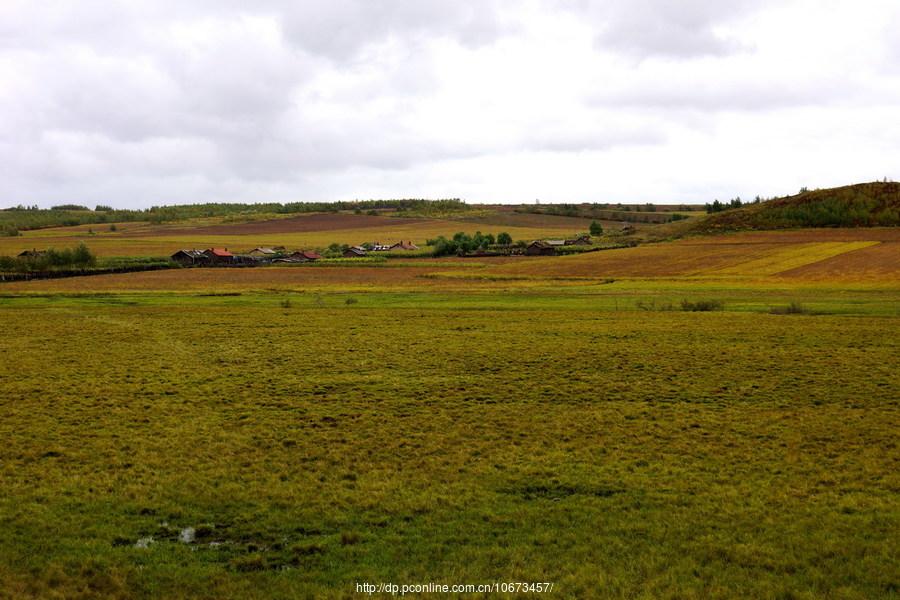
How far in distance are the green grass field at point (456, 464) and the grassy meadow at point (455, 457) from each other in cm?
8

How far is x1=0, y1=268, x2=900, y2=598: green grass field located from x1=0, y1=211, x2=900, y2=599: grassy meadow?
8 cm

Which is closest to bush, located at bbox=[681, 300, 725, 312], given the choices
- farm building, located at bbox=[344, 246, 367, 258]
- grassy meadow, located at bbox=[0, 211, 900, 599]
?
grassy meadow, located at bbox=[0, 211, 900, 599]

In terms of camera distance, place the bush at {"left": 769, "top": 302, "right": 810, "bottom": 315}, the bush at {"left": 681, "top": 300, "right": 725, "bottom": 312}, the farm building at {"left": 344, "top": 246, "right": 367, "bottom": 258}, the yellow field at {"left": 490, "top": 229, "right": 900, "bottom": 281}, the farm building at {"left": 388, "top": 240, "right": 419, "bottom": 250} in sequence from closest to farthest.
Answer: the bush at {"left": 769, "top": 302, "right": 810, "bottom": 315}, the bush at {"left": 681, "top": 300, "right": 725, "bottom": 312}, the yellow field at {"left": 490, "top": 229, "right": 900, "bottom": 281}, the farm building at {"left": 344, "top": 246, "right": 367, "bottom": 258}, the farm building at {"left": 388, "top": 240, "right": 419, "bottom": 250}

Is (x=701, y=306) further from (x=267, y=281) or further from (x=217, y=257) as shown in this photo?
(x=217, y=257)

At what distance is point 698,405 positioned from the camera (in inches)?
1040

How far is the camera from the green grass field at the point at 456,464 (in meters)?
14.2

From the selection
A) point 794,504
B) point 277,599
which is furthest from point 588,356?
point 277,599

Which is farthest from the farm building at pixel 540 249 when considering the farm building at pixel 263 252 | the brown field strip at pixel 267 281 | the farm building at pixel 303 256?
the farm building at pixel 263 252

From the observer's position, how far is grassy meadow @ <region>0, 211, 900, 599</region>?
14255 millimetres

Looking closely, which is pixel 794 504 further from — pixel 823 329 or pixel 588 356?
pixel 823 329

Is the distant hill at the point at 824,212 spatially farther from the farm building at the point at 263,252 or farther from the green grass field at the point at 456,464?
the green grass field at the point at 456,464

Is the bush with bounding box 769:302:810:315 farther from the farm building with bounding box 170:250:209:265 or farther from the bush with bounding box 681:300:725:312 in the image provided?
the farm building with bounding box 170:250:209:265

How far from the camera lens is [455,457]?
20734 mm

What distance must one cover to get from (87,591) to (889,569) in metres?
14.3
